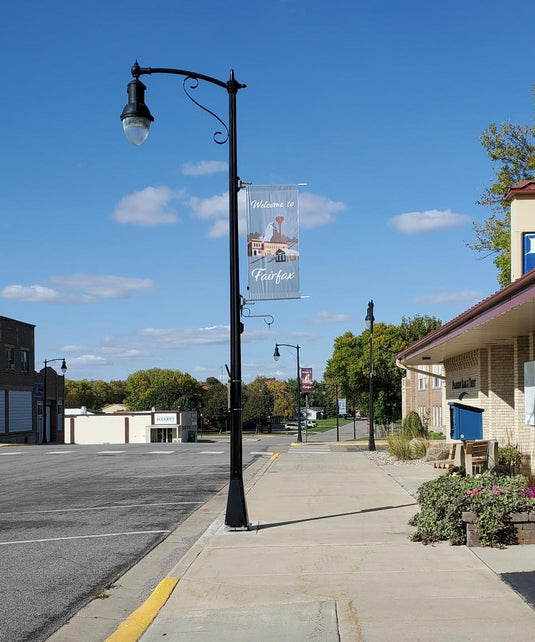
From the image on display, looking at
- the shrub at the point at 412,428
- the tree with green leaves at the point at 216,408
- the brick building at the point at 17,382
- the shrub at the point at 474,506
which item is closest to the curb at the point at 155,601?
the shrub at the point at 474,506

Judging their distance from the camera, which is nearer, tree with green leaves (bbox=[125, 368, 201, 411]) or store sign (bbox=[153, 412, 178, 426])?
store sign (bbox=[153, 412, 178, 426])

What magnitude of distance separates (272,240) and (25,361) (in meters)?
58.7

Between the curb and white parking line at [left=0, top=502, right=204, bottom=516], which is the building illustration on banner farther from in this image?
white parking line at [left=0, top=502, right=204, bottom=516]

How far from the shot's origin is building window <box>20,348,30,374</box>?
2618 inches

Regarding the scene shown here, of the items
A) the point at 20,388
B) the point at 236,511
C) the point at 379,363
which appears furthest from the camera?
the point at 379,363

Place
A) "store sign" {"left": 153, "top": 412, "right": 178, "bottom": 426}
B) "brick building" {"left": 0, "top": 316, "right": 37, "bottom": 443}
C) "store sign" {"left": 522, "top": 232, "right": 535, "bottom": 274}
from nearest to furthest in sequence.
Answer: "store sign" {"left": 522, "top": 232, "right": 535, "bottom": 274} < "brick building" {"left": 0, "top": 316, "right": 37, "bottom": 443} < "store sign" {"left": 153, "top": 412, "right": 178, "bottom": 426}

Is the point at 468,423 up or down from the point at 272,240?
down

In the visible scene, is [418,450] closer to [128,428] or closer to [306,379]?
[306,379]

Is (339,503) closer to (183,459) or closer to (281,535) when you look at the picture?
(281,535)

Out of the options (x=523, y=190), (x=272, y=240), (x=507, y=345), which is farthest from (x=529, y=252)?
(x=272, y=240)

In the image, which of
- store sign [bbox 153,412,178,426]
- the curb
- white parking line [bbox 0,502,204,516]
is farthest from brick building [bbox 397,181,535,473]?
store sign [bbox 153,412,178,426]

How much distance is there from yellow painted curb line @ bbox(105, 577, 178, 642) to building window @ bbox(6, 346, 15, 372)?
58.8 m

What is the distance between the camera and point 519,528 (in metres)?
9.34

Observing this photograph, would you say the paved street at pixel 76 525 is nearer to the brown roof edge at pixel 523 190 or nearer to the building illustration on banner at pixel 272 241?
the building illustration on banner at pixel 272 241
